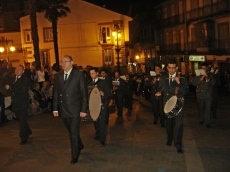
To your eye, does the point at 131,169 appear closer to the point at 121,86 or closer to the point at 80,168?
the point at 80,168

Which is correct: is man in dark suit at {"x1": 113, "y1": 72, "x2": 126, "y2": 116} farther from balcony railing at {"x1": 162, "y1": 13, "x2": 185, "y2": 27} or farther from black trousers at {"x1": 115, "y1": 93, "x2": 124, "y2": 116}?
balcony railing at {"x1": 162, "y1": 13, "x2": 185, "y2": 27}

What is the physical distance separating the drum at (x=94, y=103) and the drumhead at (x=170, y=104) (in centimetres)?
162

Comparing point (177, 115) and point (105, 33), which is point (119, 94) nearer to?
point (177, 115)

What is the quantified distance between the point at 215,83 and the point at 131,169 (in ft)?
21.2

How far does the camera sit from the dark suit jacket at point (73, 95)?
7.90 metres

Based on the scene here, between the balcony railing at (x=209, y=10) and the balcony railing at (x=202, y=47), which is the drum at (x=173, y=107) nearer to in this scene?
the balcony railing at (x=202, y=47)

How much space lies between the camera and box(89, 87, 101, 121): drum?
948 cm

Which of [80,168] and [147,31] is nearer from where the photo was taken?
[80,168]

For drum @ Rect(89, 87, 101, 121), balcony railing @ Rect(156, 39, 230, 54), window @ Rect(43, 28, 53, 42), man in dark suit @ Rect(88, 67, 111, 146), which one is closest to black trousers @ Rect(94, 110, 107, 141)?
man in dark suit @ Rect(88, 67, 111, 146)

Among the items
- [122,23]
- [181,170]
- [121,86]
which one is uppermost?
[122,23]

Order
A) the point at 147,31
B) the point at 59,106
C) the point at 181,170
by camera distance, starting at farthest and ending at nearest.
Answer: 1. the point at 147,31
2. the point at 59,106
3. the point at 181,170

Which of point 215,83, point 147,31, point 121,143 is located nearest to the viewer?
point 121,143

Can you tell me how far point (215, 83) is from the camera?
13.0m

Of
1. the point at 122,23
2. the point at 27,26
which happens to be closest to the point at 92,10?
the point at 122,23
